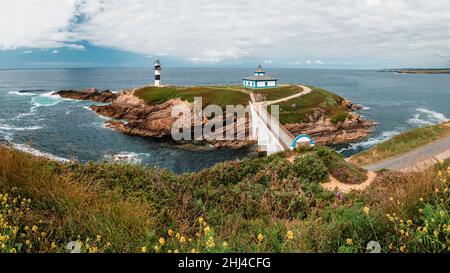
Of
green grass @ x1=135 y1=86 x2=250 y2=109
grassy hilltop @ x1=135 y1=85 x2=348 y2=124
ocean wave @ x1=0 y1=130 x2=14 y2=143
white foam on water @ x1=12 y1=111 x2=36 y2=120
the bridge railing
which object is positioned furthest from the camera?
white foam on water @ x1=12 y1=111 x2=36 y2=120

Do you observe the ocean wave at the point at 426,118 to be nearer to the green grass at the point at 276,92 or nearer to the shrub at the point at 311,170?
the green grass at the point at 276,92

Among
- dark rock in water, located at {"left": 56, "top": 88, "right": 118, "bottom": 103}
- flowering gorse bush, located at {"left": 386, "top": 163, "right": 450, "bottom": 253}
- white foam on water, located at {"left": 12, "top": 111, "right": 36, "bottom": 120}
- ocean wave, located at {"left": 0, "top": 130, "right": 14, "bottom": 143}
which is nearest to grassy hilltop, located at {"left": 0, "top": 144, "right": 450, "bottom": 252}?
flowering gorse bush, located at {"left": 386, "top": 163, "right": 450, "bottom": 253}

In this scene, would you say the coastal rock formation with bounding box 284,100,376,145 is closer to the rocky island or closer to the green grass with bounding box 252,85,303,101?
the rocky island

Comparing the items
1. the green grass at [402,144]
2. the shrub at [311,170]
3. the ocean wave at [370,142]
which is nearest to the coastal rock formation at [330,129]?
the ocean wave at [370,142]

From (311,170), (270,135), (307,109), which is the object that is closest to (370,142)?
(307,109)

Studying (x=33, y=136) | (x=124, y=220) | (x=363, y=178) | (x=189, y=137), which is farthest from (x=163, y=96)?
(x=124, y=220)

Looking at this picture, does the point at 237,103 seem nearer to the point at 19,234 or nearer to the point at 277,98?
the point at 277,98
